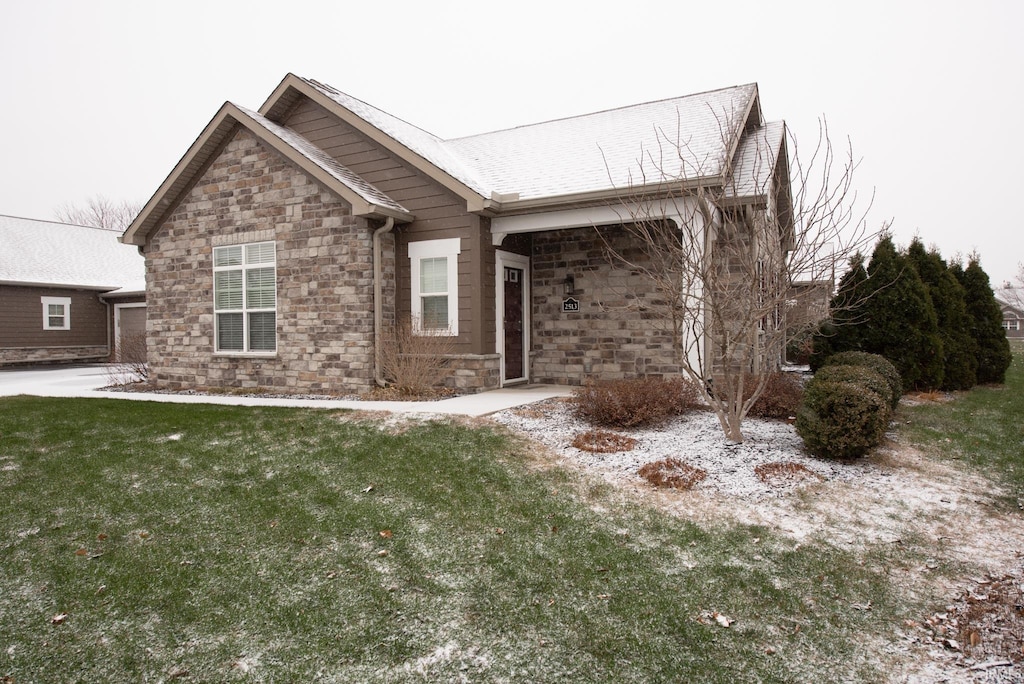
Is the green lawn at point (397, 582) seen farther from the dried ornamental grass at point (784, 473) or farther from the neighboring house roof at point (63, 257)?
the neighboring house roof at point (63, 257)

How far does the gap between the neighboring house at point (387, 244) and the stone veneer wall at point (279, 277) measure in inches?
1.2

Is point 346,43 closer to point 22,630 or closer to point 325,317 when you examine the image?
point 325,317

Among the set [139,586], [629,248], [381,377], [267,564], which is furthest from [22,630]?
[629,248]

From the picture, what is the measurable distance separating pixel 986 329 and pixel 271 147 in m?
13.3

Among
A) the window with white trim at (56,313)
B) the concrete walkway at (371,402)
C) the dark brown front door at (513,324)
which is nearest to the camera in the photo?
the concrete walkway at (371,402)

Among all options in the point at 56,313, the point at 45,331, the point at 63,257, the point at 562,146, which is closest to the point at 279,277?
the point at 562,146

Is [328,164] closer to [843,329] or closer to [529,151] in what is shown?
[529,151]

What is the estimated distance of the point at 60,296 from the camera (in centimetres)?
2245

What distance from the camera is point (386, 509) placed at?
4977 mm

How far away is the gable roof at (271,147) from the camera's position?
10305 millimetres

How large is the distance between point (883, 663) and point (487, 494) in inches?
117

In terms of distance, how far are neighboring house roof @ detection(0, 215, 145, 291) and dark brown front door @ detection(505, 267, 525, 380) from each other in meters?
18.3

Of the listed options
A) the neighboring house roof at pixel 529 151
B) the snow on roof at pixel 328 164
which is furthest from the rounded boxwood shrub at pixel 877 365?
the snow on roof at pixel 328 164

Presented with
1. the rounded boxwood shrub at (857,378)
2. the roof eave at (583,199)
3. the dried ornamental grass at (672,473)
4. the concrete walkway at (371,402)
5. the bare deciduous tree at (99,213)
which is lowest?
the dried ornamental grass at (672,473)
